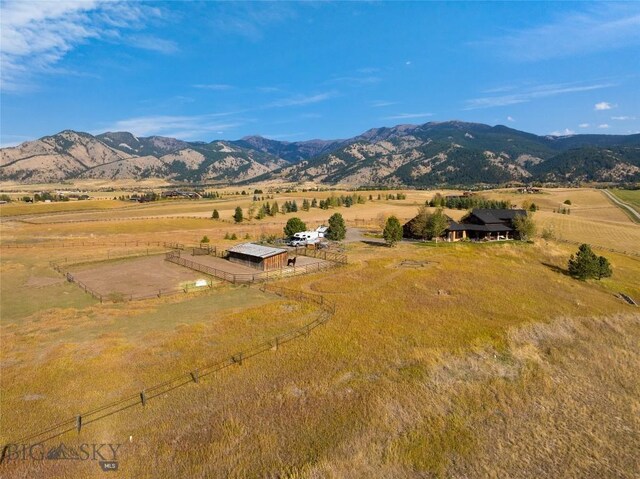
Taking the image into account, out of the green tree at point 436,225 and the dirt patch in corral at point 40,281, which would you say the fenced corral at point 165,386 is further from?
the green tree at point 436,225

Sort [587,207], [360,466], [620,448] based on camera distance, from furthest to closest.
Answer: [587,207] → [620,448] → [360,466]

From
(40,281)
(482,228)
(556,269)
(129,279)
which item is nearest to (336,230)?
(482,228)

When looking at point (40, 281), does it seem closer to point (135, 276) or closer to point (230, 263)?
point (135, 276)

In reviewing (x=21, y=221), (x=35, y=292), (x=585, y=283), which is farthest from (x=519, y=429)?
(x=21, y=221)

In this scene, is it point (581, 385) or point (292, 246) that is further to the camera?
point (292, 246)

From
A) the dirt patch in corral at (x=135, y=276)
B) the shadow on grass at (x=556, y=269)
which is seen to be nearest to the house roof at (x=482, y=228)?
the shadow on grass at (x=556, y=269)

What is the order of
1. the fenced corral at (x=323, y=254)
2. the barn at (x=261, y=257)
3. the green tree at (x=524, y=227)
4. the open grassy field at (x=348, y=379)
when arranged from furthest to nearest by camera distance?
the green tree at (x=524, y=227), the fenced corral at (x=323, y=254), the barn at (x=261, y=257), the open grassy field at (x=348, y=379)

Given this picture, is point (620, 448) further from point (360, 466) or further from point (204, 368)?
point (204, 368)
